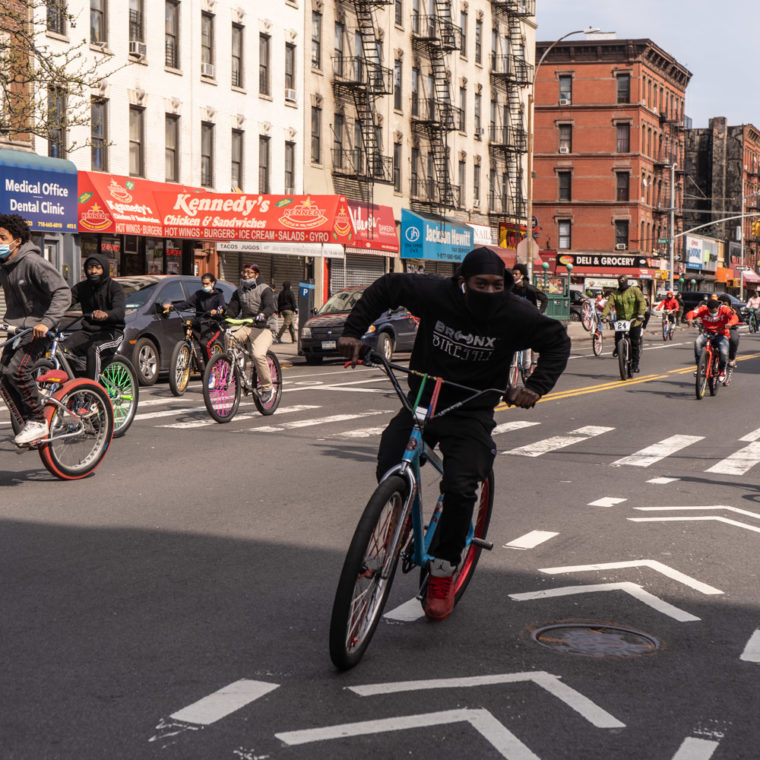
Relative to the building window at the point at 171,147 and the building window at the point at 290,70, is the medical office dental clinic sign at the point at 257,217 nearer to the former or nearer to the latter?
the building window at the point at 171,147

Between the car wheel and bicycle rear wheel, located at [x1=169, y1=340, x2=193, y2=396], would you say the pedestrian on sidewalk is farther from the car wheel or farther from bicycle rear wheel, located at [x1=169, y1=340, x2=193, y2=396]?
bicycle rear wheel, located at [x1=169, y1=340, x2=193, y2=396]

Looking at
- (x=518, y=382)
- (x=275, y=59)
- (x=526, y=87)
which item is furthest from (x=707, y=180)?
(x=518, y=382)

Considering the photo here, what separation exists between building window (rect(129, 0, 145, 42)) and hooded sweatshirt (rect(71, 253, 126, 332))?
21.4m

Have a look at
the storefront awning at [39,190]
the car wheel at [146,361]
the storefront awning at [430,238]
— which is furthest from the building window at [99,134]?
the storefront awning at [430,238]

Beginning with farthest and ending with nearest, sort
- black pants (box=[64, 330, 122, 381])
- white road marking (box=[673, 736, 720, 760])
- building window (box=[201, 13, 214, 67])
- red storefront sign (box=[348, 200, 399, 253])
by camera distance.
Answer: red storefront sign (box=[348, 200, 399, 253]) → building window (box=[201, 13, 214, 67]) → black pants (box=[64, 330, 122, 381]) → white road marking (box=[673, 736, 720, 760])

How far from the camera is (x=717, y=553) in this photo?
730cm

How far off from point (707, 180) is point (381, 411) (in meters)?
93.7

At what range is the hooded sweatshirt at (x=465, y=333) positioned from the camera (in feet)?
17.6

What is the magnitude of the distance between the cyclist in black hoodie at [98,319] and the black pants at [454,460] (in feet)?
22.0

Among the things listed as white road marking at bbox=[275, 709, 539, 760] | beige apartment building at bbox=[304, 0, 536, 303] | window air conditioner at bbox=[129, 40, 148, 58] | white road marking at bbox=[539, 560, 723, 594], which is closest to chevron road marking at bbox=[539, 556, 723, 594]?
white road marking at bbox=[539, 560, 723, 594]

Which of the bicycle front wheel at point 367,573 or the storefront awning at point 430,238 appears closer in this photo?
the bicycle front wheel at point 367,573

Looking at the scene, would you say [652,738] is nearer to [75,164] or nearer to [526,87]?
[75,164]

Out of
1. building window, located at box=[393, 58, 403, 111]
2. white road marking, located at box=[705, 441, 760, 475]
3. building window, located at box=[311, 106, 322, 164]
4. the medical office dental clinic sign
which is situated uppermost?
building window, located at box=[393, 58, 403, 111]

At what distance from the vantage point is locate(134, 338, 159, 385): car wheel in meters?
18.5
